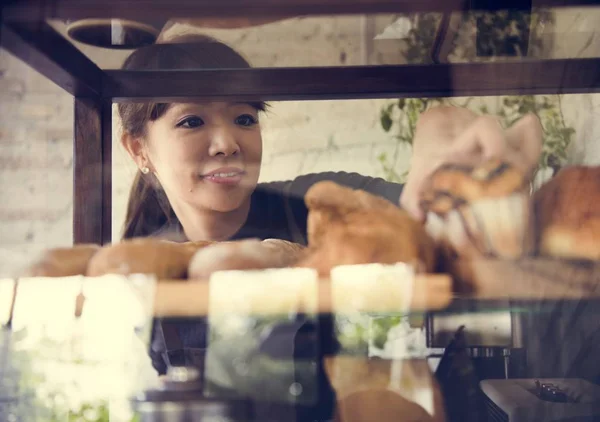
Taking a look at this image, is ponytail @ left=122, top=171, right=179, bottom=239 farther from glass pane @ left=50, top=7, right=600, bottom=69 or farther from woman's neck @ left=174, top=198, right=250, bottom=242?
glass pane @ left=50, top=7, right=600, bottom=69

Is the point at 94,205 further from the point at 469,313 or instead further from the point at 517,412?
the point at 517,412

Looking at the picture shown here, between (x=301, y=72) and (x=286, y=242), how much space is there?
208 mm

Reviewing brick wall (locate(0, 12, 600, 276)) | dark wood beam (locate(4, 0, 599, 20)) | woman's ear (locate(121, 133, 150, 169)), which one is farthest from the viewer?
woman's ear (locate(121, 133, 150, 169))

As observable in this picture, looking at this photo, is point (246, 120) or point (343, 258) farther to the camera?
point (246, 120)

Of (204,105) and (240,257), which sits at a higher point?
(204,105)

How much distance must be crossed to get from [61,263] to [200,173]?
182mm

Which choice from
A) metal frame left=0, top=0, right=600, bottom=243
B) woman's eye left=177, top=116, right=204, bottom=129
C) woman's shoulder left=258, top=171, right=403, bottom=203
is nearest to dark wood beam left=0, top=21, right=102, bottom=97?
metal frame left=0, top=0, right=600, bottom=243

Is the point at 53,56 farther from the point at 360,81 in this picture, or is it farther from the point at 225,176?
the point at 360,81

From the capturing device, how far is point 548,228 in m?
0.50

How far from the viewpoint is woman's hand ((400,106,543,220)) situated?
0.51 m

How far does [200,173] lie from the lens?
63cm

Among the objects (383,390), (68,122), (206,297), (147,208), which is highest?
(68,122)

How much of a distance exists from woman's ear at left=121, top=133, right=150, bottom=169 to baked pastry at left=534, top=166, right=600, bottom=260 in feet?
1.53

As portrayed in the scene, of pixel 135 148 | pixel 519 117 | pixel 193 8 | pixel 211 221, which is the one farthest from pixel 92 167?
pixel 519 117
